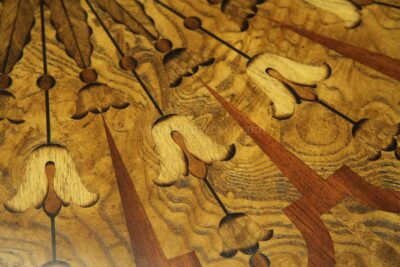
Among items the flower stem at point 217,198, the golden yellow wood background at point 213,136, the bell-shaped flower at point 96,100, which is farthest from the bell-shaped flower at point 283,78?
the bell-shaped flower at point 96,100

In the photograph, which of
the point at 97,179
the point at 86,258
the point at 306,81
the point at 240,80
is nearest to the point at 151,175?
the point at 97,179

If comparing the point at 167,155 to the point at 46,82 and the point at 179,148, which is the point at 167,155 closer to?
the point at 179,148

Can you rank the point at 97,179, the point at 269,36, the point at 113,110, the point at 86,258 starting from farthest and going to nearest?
the point at 269,36
the point at 113,110
the point at 97,179
the point at 86,258

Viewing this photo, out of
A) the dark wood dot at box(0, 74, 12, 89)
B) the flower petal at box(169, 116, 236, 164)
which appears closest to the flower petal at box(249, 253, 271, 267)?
the flower petal at box(169, 116, 236, 164)

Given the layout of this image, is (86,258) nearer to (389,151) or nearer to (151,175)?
(151,175)

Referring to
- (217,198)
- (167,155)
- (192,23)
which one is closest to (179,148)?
(167,155)

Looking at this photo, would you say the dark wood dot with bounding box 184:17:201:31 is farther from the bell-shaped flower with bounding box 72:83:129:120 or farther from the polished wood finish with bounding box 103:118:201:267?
the polished wood finish with bounding box 103:118:201:267
